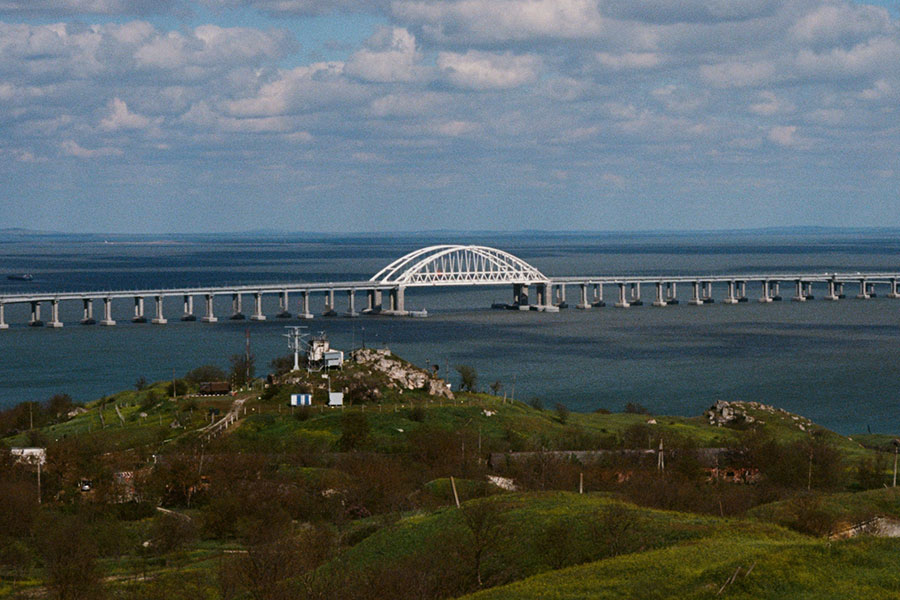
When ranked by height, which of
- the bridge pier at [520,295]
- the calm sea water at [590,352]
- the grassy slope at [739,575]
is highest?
the grassy slope at [739,575]

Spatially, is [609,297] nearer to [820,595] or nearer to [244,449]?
[244,449]

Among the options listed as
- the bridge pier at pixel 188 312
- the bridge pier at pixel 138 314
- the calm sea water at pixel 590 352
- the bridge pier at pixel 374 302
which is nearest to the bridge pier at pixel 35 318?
the calm sea water at pixel 590 352

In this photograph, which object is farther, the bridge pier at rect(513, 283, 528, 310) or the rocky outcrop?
the bridge pier at rect(513, 283, 528, 310)

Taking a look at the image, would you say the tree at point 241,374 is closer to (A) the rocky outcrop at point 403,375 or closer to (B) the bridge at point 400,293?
(A) the rocky outcrop at point 403,375

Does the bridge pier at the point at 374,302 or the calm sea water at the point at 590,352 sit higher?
the bridge pier at the point at 374,302

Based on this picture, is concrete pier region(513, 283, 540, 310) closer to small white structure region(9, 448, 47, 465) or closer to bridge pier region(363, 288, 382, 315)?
bridge pier region(363, 288, 382, 315)

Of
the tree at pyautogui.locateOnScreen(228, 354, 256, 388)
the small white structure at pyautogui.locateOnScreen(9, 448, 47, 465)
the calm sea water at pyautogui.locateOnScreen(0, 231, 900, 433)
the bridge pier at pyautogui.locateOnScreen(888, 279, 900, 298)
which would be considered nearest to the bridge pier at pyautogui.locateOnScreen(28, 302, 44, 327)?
the calm sea water at pyautogui.locateOnScreen(0, 231, 900, 433)

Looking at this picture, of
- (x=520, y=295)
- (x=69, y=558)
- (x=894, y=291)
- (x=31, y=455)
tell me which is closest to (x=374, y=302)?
(x=520, y=295)

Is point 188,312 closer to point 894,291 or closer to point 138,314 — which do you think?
point 138,314

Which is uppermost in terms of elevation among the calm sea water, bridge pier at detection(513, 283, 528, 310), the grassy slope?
the grassy slope

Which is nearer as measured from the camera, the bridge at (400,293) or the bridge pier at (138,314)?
the bridge at (400,293)
